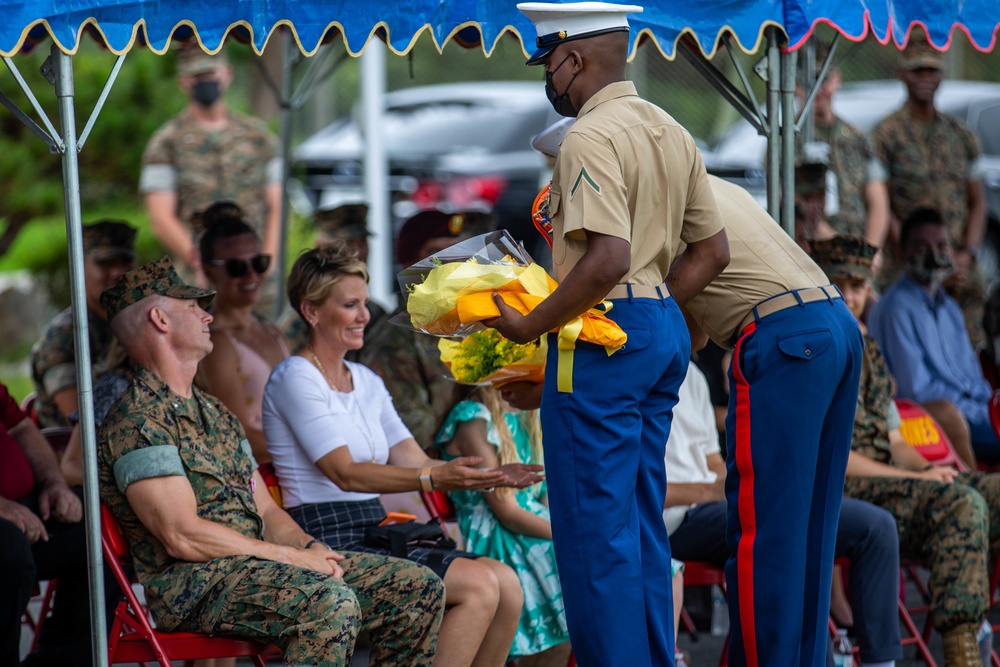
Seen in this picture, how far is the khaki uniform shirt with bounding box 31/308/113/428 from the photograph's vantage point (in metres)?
5.07

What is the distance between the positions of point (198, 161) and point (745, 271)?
4.69 metres

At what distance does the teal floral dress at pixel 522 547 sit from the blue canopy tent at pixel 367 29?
1184mm

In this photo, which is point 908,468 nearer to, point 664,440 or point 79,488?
point 664,440

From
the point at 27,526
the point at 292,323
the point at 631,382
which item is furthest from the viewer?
the point at 292,323

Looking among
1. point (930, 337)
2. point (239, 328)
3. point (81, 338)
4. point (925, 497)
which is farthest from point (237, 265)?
point (930, 337)

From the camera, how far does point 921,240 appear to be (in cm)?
602

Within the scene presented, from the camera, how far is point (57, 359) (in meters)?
5.09

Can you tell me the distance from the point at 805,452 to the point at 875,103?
8371 millimetres

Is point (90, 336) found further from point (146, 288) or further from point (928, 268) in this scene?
point (928, 268)

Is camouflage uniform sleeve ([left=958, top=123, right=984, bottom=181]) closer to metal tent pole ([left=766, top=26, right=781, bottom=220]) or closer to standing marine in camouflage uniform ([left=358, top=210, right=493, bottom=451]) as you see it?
metal tent pole ([left=766, top=26, right=781, bottom=220])

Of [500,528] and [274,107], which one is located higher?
[274,107]

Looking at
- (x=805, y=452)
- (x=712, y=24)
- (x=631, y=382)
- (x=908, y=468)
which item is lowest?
(x=908, y=468)

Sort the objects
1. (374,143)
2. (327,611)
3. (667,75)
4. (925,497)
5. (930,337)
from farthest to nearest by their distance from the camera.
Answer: (667,75)
(374,143)
(930,337)
(925,497)
(327,611)

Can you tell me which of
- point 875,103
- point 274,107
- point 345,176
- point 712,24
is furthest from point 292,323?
point 274,107
